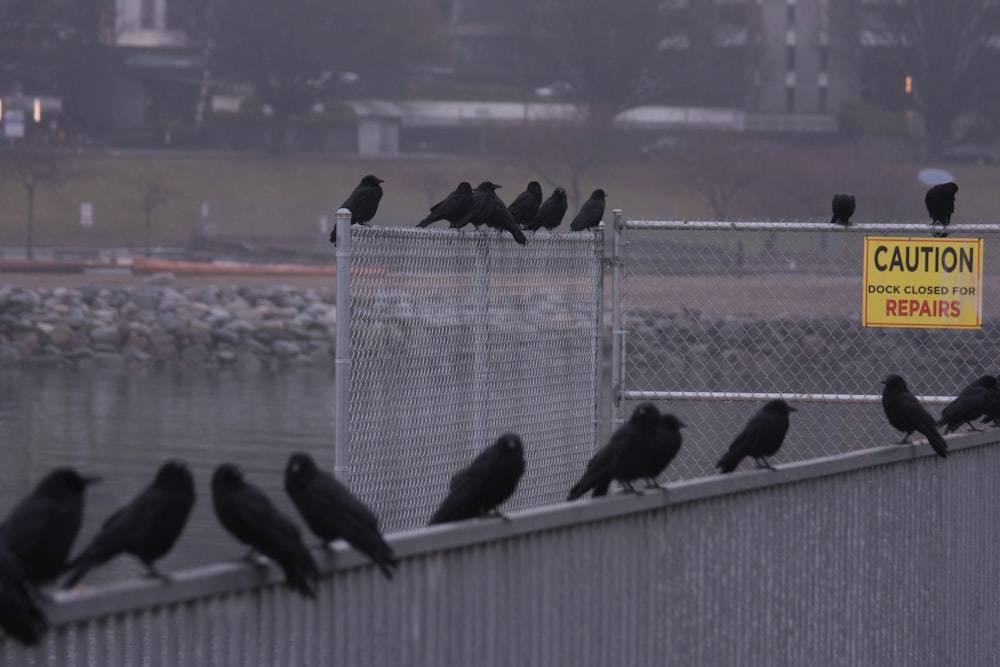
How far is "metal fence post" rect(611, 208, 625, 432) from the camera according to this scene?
772 centimetres

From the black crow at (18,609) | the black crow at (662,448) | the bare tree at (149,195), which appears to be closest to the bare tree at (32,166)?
the bare tree at (149,195)

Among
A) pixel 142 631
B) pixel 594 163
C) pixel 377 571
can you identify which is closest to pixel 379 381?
pixel 377 571

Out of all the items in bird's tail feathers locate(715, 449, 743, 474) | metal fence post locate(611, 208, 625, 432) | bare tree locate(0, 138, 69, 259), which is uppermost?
bare tree locate(0, 138, 69, 259)

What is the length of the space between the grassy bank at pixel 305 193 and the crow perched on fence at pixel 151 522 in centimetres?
4489

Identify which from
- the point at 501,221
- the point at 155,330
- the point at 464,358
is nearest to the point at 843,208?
the point at 501,221

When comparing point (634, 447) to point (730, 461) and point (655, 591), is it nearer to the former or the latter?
point (655, 591)

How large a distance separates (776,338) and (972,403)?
575 centimetres

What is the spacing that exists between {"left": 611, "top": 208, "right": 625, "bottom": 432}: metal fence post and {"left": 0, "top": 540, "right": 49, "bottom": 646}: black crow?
4645mm

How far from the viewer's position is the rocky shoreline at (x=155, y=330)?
33.7 metres

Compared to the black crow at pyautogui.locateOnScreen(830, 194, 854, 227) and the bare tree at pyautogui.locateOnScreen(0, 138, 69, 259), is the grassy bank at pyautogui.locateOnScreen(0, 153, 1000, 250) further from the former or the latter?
the black crow at pyautogui.locateOnScreen(830, 194, 854, 227)

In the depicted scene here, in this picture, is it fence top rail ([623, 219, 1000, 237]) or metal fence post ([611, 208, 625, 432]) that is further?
metal fence post ([611, 208, 625, 432])

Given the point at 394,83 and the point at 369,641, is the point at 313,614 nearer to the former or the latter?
the point at 369,641

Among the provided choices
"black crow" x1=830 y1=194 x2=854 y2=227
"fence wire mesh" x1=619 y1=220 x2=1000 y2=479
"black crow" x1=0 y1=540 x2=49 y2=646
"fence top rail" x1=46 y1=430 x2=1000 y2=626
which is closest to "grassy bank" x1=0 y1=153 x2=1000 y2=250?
"fence wire mesh" x1=619 y1=220 x2=1000 y2=479

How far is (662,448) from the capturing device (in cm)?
526
